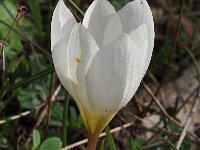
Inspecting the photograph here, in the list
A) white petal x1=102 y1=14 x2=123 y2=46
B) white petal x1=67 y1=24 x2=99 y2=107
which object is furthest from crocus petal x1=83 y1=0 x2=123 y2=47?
white petal x1=67 y1=24 x2=99 y2=107

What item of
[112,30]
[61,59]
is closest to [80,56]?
[61,59]

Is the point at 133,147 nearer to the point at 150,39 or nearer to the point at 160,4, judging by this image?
the point at 150,39

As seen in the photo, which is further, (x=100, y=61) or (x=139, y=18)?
A: (x=139, y=18)

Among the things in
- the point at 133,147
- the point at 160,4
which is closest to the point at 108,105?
the point at 133,147

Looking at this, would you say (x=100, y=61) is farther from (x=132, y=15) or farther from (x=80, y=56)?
(x=132, y=15)

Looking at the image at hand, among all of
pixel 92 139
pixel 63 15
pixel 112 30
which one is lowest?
pixel 92 139

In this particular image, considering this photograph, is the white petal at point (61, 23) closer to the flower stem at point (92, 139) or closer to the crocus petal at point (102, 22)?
the crocus petal at point (102, 22)
